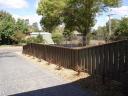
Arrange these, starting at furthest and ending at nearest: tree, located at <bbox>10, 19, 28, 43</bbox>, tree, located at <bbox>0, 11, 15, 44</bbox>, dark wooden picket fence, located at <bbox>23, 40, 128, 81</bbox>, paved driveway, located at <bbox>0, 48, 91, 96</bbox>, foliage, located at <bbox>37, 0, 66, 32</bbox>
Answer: tree, located at <bbox>0, 11, 15, 44</bbox>, tree, located at <bbox>10, 19, 28, 43</bbox>, foliage, located at <bbox>37, 0, 66, 32</bbox>, dark wooden picket fence, located at <bbox>23, 40, 128, 81</bbox>, paved driveway, located at <bbox>0, 48, 91, 96</bbox>

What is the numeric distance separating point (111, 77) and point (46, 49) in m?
11.2

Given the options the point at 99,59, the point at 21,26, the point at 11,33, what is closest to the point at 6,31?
the point at 11,33

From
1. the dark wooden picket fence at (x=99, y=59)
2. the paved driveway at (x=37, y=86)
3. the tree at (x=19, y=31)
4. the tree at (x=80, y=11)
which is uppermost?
the tree at (x=80, y=11)

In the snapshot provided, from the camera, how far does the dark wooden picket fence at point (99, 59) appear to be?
11.4 m

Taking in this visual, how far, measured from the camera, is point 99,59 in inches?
512

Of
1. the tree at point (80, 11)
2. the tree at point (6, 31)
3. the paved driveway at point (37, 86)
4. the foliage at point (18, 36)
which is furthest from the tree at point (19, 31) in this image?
the paved driveway at point (37, 86)

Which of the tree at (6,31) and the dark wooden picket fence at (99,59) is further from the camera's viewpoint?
the tree at (6,31)

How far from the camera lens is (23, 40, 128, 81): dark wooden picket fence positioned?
11352 millimetres

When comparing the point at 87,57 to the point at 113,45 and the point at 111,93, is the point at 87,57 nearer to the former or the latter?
the point at 113,45

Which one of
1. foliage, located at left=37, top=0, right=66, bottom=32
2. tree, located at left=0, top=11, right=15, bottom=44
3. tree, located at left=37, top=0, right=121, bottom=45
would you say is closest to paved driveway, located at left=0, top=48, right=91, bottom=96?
tree, located at left=37, top=0, right=121, bottom=45

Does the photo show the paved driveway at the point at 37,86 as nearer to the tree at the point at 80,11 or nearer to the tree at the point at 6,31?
the tree at the point at 80,11

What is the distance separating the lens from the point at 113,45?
11867 millimetres

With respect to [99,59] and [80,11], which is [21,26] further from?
[99,59]

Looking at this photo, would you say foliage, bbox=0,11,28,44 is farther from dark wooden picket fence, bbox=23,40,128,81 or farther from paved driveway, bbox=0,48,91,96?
paved driveway, bbox=0,48,91,96
